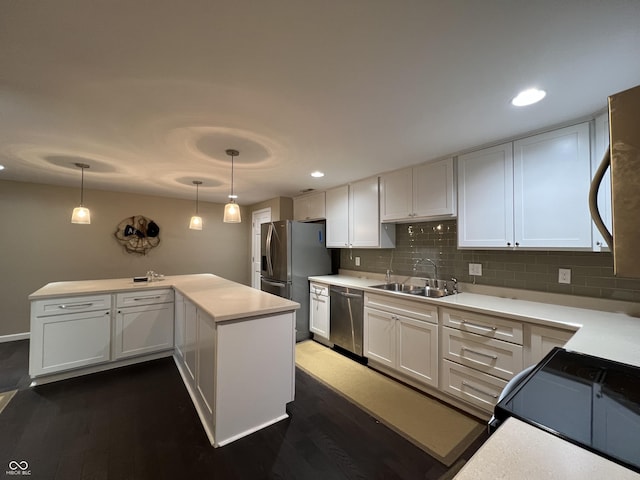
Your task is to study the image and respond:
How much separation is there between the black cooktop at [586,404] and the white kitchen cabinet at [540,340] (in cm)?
70

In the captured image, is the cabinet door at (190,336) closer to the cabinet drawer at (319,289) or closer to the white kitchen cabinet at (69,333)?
A: the white kitchen cabinet at (69,333)

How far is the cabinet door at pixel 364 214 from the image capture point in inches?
129

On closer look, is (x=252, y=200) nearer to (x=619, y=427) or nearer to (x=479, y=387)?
(x=479, y=387)

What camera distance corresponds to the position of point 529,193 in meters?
2.04

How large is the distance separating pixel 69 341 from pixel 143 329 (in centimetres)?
61

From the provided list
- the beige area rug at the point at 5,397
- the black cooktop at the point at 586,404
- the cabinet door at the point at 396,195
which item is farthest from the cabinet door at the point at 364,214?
the beige area rug at the point at 5,397

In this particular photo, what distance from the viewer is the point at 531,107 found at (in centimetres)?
169

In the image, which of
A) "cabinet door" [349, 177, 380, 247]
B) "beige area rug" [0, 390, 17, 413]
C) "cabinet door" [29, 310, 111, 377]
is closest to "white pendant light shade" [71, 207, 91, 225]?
"cabinet door" [29, 310, 111, 377]

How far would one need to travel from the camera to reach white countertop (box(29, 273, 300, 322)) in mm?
1841

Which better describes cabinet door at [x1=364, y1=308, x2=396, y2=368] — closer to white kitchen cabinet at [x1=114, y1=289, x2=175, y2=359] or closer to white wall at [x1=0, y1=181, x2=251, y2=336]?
white kitchen cabinet at [x1=114, y1=289, x2=175, y2=359]

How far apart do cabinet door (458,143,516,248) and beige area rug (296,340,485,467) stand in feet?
4.73

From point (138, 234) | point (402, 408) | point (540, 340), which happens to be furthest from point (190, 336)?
point (138, 234)

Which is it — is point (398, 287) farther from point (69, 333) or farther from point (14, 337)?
point (14, 337)


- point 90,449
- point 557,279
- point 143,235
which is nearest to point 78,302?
point 90,449
